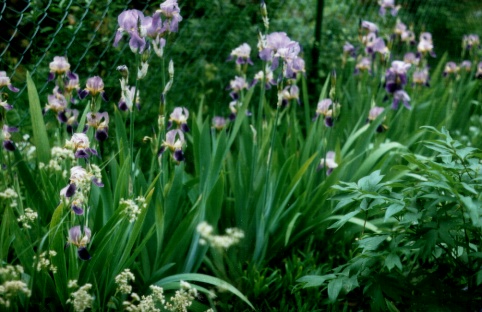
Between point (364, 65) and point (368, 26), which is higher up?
point (368, 26)

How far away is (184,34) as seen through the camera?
11.8ft

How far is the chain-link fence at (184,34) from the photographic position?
268cm

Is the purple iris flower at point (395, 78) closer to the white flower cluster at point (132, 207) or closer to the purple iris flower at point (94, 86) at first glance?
the purple iris flower at point (94, 86)

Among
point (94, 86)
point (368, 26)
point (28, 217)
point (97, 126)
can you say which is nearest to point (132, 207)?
point (28, 217)

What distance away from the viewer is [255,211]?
2393mm

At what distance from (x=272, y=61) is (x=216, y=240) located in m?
1.13

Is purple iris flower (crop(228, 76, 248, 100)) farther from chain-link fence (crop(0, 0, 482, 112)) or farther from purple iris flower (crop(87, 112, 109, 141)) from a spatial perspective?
purple iris flower (crop(87, 112, 109, 141))

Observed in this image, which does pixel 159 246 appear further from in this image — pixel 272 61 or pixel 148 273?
pixel 272 61

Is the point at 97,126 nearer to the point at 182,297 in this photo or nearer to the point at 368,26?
the point at 182,297

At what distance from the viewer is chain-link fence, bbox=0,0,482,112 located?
2680 mm

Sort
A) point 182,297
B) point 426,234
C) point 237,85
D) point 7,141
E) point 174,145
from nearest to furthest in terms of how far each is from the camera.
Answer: point 182,297 → point 426,234 → point 7,141 → point 174,145 → point 237,85

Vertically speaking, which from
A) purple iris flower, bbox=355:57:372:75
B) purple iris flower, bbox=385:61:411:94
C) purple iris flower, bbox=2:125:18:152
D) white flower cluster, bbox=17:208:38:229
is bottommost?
white flower cluster, bbox=17:208:38:229

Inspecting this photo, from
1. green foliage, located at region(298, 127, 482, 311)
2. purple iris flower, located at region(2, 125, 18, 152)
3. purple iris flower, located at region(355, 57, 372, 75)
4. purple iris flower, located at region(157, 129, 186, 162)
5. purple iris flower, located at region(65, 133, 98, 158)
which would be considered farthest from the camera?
purple iris flower, located at region(355, 57, 372, 75)

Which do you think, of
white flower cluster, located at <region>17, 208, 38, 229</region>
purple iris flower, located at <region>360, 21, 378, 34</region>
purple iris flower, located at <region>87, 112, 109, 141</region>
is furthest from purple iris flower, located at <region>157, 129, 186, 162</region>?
purple iris flower, located at <region>360, 21, 378, 34</region>
